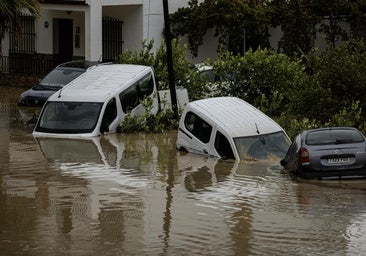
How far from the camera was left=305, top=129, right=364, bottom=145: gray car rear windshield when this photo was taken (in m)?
20.2

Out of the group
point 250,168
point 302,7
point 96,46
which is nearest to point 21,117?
point 96,46

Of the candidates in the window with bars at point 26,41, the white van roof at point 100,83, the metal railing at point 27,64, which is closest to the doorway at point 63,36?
the metal railing at point 27,64

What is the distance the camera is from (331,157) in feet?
65.1

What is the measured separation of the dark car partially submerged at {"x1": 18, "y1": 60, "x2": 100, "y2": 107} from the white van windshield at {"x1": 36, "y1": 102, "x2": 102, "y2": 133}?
22.0ft

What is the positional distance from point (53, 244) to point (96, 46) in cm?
2632

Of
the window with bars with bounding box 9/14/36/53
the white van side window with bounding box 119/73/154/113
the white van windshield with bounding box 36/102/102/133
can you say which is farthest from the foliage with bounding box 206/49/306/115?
the window with bars with bounding box 9/14/36/53

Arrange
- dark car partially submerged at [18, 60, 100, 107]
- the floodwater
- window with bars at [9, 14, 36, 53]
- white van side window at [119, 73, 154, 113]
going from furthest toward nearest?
window with bars at [9, 14, 36, 53] → dark car partially submerged at [18, 60, 100, 107] → white van side window at [119, 73, 154, 113] → the floodwater

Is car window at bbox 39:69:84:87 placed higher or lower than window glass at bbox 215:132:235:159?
higher

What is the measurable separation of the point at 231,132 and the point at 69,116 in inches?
218

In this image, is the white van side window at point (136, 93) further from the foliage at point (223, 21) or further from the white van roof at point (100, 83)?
the foliage at point (223, 21)

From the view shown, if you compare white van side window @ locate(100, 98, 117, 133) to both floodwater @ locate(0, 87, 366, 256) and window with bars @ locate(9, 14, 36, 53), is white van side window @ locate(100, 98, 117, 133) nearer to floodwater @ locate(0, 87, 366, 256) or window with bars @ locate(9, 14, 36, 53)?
floodwater @ locate(0, 87, 366, 256)

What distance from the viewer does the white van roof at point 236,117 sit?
22.4 meters

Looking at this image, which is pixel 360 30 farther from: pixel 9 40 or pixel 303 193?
pixel 303 193

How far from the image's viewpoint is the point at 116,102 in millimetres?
26562
